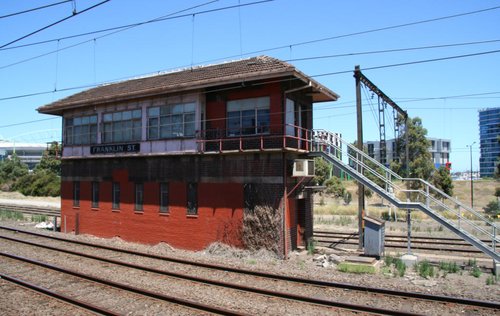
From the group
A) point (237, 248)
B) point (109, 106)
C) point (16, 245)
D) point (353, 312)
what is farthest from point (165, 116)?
point (353, 312)

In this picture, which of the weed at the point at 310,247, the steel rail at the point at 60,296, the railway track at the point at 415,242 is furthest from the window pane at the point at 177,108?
the steel rail at the point at 60,296

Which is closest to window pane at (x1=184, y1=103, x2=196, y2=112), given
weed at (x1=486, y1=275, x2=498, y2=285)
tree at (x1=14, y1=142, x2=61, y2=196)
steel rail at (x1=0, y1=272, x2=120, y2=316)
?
steel rail at (x1=0, y1=272, x2=120, y2=316)

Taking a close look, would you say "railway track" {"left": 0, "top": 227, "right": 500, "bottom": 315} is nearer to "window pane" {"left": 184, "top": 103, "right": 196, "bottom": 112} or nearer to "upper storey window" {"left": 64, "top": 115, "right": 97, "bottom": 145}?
"window pane" {"left": 184, "top": 103, "right": 196, "bottom": 112}

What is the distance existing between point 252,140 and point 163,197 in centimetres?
545

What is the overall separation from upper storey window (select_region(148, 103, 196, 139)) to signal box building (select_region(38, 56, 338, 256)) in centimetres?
5

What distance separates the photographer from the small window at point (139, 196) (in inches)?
778

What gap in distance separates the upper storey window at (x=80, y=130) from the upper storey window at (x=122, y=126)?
98 centimetres

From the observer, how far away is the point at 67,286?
1162 centimetres

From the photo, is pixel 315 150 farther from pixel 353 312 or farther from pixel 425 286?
pixel 353 312

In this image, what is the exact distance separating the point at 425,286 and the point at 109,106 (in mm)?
16815

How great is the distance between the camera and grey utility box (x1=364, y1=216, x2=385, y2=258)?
15562 millimetres

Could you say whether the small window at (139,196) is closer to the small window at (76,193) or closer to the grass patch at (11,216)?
the small window at (76,193)

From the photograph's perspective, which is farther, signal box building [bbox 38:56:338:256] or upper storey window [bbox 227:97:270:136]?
upper storey window [bbox 227:97:270:136]

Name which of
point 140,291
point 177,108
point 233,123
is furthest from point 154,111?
point 140,291
